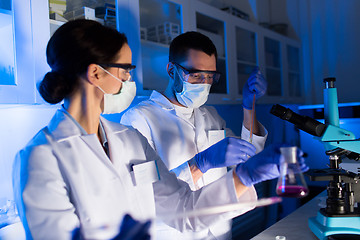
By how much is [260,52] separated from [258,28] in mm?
231

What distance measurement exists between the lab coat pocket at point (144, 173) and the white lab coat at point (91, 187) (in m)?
0.01

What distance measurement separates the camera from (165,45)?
215cm

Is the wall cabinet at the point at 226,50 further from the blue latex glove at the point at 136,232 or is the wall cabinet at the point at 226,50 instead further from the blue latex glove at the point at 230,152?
the blue latex glove at the point at 136,232

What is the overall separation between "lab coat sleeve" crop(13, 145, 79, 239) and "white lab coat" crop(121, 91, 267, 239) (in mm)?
681

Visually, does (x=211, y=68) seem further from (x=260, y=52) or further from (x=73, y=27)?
(x=260, y=52)

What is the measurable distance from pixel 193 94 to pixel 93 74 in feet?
2.20

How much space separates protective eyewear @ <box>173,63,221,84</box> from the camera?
5.40 ft

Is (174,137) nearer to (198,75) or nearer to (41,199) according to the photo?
(198,75)

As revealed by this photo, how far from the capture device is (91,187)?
3.48ft

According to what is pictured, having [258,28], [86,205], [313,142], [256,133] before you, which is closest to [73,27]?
[86,205]

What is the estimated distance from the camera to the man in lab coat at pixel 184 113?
1.65 metres

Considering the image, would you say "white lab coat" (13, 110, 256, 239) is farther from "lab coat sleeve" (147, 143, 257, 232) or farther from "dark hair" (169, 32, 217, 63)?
"dark hair" (169, 32, 217, 63)

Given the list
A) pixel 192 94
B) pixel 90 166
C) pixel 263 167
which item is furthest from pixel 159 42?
pixel 263 167

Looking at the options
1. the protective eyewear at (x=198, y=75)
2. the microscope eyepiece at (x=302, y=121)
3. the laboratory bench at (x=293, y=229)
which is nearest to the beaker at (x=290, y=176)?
the microscope eyepiece at (x=302, y=121)
